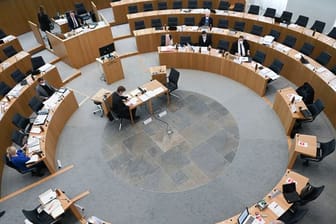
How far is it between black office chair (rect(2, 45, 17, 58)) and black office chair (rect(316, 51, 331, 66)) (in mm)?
13483

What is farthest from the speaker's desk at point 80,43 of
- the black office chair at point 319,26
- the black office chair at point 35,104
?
the black office chair at point 319,26

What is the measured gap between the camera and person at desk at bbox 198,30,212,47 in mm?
12531

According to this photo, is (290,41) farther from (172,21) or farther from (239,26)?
(172,21)

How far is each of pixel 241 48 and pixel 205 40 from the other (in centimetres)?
179

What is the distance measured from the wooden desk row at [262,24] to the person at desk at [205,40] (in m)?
2.05

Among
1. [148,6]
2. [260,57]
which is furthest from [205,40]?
[148,6]

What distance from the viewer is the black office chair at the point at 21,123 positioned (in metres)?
9.16

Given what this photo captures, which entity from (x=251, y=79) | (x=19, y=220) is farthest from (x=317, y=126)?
(x=19, y=220)

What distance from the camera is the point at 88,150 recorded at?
366 inches

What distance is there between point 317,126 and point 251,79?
2992 millimetres

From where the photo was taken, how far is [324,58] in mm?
10906

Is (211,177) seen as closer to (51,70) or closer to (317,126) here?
(317,126)

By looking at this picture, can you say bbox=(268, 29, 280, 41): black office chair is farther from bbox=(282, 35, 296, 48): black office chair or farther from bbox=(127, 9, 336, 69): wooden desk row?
bbox=(282, 35, 296, 48): black office chair

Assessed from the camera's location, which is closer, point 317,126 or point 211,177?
point 211,177
